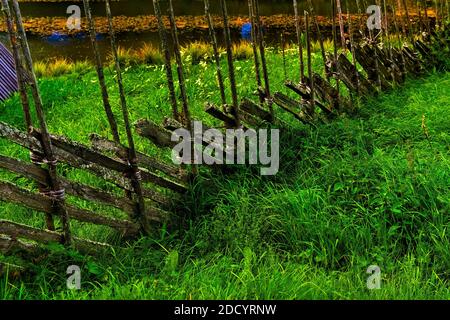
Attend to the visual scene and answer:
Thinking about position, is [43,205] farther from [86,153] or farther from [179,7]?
[179,7]

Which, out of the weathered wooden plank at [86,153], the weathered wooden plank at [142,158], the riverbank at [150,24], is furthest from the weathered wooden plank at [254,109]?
the riverbank at [150,24]

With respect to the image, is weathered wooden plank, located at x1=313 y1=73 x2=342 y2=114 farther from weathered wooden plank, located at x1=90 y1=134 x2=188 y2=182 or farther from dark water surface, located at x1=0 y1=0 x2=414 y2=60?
dark water surface, located at x1=0 y1=0 x2=414 y2=60

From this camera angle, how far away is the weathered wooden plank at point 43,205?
9.11 feet

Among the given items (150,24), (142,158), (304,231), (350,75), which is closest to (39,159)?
(142,158)

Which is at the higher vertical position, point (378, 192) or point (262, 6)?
point (262, 6)

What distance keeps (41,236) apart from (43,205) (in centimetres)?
16

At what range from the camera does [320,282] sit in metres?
2.77

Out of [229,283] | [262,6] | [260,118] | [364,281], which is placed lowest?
[364,281]

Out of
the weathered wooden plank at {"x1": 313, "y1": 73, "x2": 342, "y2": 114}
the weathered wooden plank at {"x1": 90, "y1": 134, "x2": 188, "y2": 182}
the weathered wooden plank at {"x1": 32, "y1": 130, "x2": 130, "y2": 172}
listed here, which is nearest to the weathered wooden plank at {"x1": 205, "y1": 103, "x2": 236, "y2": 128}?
the weathered wooden plank at {"x1": 90, "y1": 134, "x2": 188, "y2": 182}

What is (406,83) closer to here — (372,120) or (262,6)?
(372,120)
